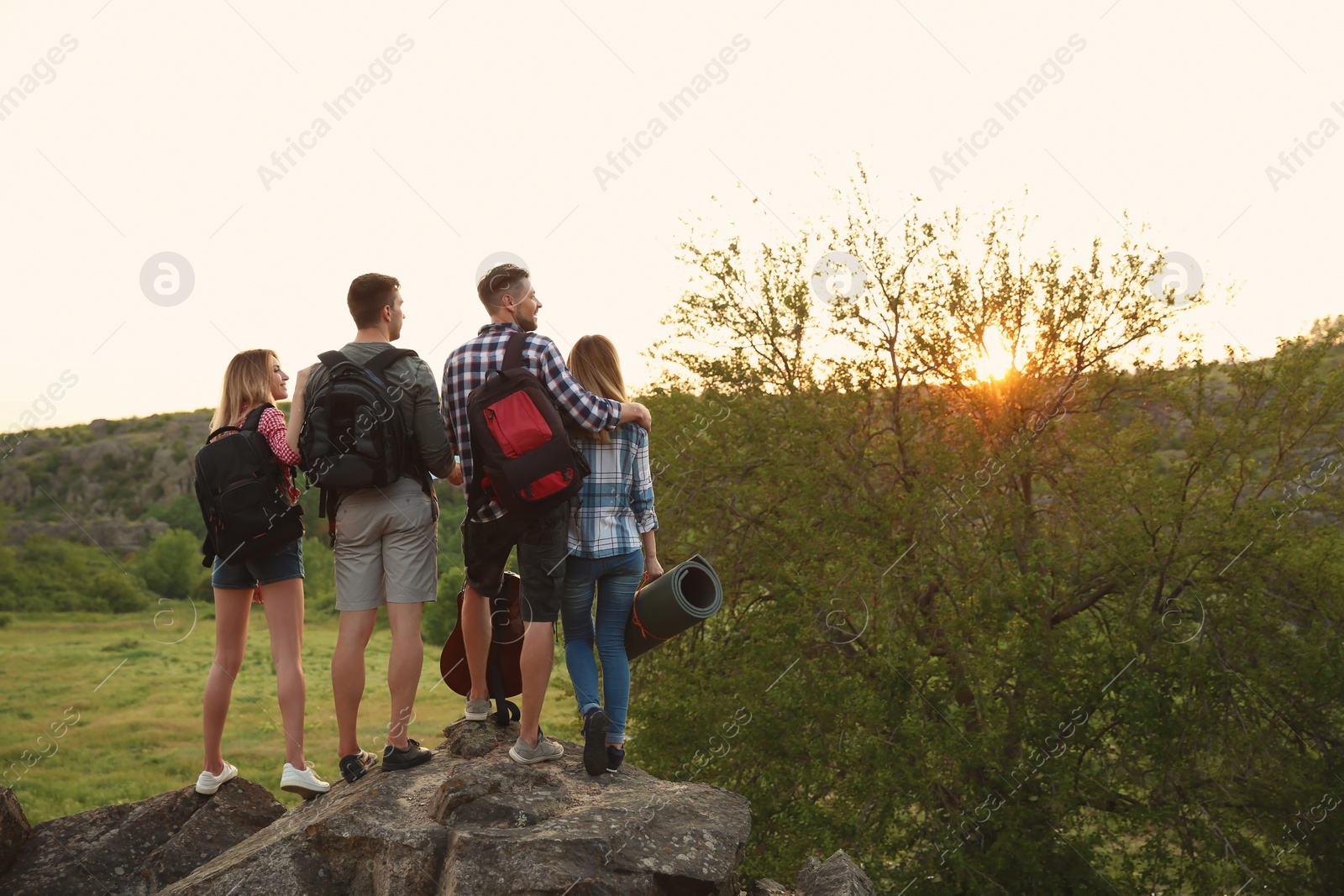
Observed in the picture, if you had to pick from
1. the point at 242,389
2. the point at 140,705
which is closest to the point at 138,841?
the point at 242,389

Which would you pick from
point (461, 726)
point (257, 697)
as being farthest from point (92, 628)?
point (461, 726)

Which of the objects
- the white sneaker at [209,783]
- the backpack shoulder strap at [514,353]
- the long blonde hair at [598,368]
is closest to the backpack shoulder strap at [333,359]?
the backpack shoulder strap at [514,353]

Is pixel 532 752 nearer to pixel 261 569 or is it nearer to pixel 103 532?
pixel 261 569

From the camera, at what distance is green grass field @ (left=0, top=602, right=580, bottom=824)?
4850cm

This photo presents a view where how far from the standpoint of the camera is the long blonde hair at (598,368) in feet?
13.8

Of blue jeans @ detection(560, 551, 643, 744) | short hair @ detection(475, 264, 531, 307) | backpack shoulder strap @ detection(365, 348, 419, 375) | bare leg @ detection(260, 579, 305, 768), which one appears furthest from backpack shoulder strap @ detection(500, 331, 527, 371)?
bare leg @ detection(260, 579, 305, 768)

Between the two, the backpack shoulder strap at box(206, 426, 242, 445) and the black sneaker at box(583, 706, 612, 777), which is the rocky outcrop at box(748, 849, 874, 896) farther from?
the backpack shoulder strap at box(206, 426, 242, 445)

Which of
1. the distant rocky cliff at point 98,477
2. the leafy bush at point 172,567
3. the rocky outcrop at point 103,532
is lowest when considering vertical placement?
the leafy bush at point 172,567

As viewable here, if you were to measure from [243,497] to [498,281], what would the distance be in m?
1.35

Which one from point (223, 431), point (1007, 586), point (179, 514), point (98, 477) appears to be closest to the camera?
point (223, 431)

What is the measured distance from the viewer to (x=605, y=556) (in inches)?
162

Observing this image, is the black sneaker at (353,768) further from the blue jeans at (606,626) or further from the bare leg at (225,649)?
the blue jeans at (606,626)

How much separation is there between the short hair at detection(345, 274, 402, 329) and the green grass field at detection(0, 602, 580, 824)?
4119cm

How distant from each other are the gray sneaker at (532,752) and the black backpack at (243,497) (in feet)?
4.29
